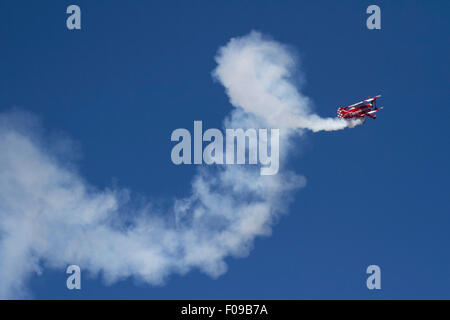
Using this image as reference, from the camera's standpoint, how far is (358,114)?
5032 inches
